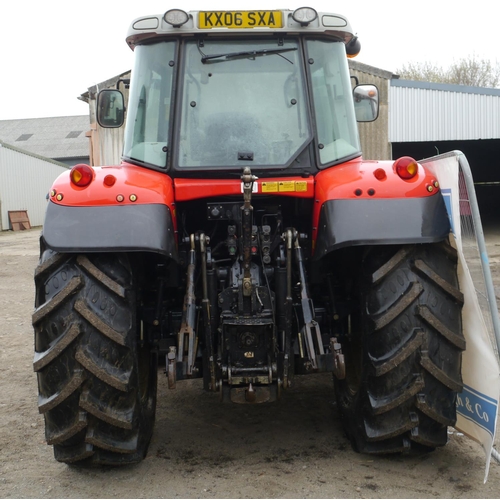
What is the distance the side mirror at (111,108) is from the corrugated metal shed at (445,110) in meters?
15.4

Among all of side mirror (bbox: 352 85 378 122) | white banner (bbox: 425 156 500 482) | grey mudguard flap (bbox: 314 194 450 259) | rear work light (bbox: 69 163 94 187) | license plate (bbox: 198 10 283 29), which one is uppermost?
license plate (bbox: 198 10 283 29)

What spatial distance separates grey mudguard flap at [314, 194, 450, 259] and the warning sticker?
36 cm

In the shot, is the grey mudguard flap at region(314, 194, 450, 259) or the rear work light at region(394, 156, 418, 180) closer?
the grey mudguard flap at region(314, 194, 450, 259)

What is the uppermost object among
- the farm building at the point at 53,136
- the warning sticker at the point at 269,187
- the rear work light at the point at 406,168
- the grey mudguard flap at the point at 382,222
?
the farm building at the point at 53,136

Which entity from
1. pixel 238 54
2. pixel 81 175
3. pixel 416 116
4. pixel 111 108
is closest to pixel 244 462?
pixel 81 175

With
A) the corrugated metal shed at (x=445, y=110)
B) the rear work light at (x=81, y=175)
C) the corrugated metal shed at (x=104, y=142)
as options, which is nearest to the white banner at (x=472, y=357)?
the rear work light at (x=81, y=175)

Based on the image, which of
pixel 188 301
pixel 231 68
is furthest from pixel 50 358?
pixel 231 68

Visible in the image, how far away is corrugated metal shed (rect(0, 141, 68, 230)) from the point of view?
98.6 feet

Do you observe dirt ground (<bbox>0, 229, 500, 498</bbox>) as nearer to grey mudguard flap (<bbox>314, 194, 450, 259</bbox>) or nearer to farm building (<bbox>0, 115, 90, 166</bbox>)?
grey mudguard flap (<bbox>314, 194, 450, 259</bbox>)

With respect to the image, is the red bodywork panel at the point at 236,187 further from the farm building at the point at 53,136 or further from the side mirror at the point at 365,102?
the farm building at the point at 53,136

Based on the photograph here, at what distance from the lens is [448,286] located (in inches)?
139

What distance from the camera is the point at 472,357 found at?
3648 mm

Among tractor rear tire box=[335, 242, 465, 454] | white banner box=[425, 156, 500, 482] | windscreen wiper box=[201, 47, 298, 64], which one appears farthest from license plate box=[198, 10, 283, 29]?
tractor rear tire box=[335, 242, 465, 454]

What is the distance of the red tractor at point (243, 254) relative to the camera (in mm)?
3457
